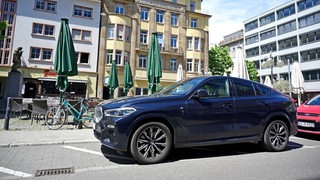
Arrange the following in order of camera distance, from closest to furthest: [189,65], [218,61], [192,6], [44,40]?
[44,40] < [189,65] < [192,6] < [218,61]

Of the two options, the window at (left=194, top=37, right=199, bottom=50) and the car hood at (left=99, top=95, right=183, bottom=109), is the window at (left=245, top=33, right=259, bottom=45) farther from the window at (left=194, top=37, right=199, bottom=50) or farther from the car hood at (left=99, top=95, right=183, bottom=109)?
the car hood at (left=99, top=95, right=183, bottom=109)

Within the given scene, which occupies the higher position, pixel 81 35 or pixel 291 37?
pixel 291 37

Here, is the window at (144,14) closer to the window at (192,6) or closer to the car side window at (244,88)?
the window at (192,6)

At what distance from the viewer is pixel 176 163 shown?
14.9ft

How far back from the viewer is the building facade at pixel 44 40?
81.0 feet

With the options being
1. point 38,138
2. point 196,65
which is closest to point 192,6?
point 196,65

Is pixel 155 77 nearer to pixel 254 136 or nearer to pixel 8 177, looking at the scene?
pixel 254 136

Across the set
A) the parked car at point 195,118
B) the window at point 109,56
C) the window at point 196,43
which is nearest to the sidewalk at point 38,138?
the parked car at point 195,118

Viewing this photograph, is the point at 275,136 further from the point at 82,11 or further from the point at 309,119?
the point at 82,11

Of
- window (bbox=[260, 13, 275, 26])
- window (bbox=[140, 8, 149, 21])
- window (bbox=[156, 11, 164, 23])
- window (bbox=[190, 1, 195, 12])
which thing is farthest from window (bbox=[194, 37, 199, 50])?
window (bbox=[260, 13, 275, 26])

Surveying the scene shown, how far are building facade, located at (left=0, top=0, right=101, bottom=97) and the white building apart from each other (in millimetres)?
31482

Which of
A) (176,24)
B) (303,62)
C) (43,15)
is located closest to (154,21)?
(176,24)

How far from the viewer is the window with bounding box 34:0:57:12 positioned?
25.9 m

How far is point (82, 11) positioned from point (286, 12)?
41498 millimetres
